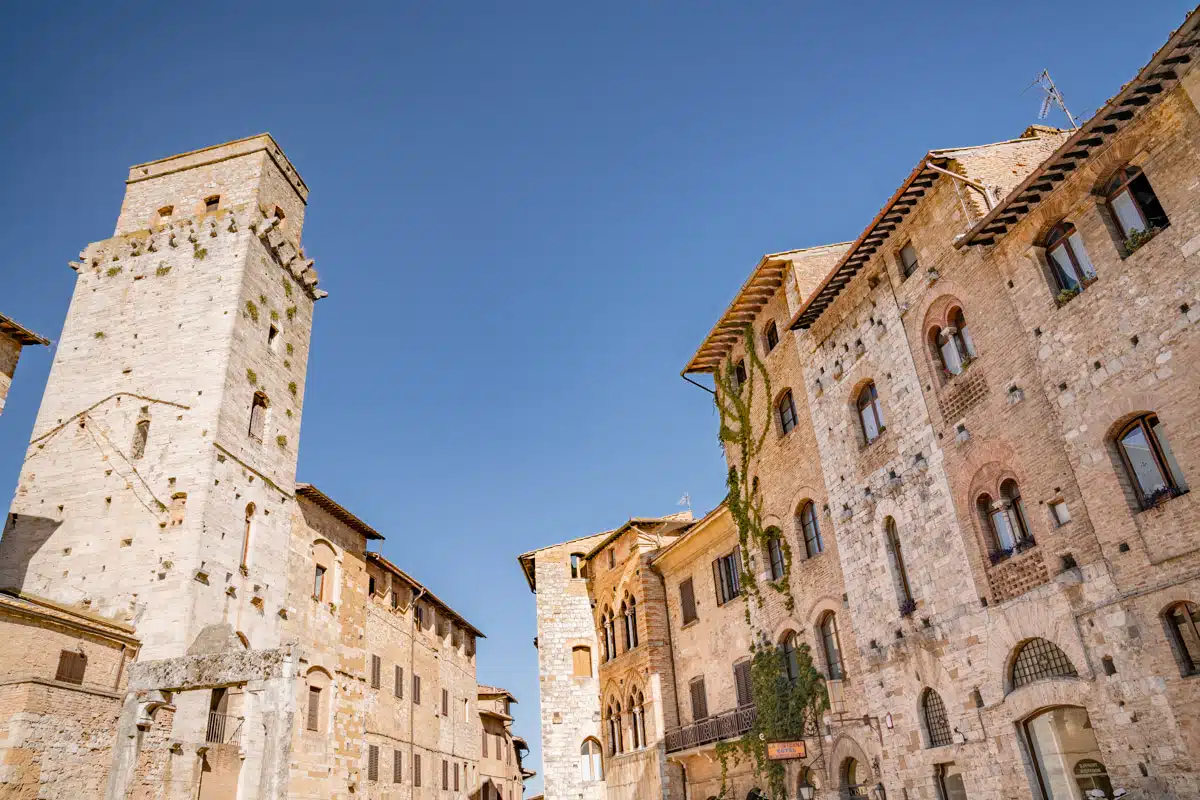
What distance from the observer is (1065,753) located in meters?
13.2

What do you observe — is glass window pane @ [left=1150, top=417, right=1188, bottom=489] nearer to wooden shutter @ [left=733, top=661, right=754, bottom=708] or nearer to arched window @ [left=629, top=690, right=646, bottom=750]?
wooden shutter @ [left=733, top=661, right=754, bottom=708]

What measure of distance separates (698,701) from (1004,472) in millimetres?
15027

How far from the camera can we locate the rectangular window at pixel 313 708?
24.4 metres

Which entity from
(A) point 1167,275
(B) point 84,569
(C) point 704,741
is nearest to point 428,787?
(C) point 704,741

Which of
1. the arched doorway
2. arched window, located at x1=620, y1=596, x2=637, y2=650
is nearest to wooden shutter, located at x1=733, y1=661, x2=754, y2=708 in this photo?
arched window, located at x1=620, y1=596, x2=637, y2=650

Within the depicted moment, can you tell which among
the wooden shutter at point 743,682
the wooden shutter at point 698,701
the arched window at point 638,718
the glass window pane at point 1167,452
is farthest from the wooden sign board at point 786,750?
the glass window pane at point 1167,452

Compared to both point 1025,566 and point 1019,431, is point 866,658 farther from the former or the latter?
point 1019,431

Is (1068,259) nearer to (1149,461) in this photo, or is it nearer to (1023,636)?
(1149,461)

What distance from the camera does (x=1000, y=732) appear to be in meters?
14.3

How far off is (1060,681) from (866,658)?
550 centimetres

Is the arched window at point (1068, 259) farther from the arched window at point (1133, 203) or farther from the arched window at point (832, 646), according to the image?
the arched window at point (832, 646)

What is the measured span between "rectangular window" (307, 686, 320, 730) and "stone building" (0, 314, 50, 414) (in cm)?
1177

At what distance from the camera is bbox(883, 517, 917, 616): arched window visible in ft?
56.9

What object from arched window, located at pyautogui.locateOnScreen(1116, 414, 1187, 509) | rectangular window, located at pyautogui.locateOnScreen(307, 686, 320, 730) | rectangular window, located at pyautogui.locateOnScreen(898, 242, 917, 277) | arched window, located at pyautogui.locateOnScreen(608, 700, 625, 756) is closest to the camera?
arched window, located at pyautogui.locateOnScreen(1116, 414, 1187, 509)
